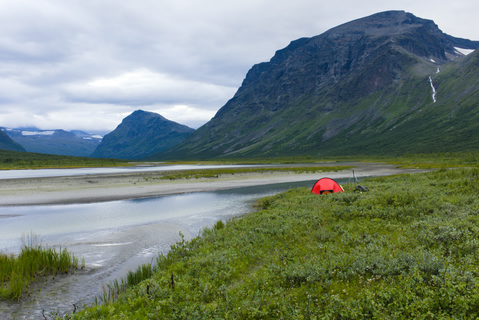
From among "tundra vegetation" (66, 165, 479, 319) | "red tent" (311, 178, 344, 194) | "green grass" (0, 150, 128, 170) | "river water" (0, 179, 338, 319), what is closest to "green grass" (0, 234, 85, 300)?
"river water" (0, 179, 338, 319)

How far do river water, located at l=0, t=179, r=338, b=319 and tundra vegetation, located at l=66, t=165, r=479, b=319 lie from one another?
6.96 ft

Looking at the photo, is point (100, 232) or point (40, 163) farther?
point (40, 163)

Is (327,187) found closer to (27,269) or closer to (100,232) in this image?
(100,232)

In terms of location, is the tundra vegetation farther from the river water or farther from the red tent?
the red tent

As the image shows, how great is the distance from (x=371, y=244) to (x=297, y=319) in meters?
4.98

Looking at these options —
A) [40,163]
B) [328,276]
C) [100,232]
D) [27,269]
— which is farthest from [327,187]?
[40,163]

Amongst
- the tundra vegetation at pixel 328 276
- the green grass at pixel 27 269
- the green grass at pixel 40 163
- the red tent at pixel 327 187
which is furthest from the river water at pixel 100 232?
the green grass at pixel 40 163

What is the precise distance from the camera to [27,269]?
11883 millimetres

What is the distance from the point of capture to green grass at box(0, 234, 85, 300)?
1024 centimetres

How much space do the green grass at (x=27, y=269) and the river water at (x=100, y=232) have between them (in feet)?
1.64

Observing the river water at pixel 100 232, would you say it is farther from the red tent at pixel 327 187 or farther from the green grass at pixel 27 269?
the red tent at pixel 327 187

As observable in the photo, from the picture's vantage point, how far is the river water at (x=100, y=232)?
10.5m

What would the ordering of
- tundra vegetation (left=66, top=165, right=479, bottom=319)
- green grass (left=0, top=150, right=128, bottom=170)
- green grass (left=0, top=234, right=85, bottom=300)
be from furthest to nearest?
green grass (left=0, top=150, right=128, bottom=170), green grass (left=0, top=234, right=85, bottom=300), tundra vegetation (left=66, top=165, right=479, bottom=319)

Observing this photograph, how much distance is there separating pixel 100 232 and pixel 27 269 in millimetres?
9177
